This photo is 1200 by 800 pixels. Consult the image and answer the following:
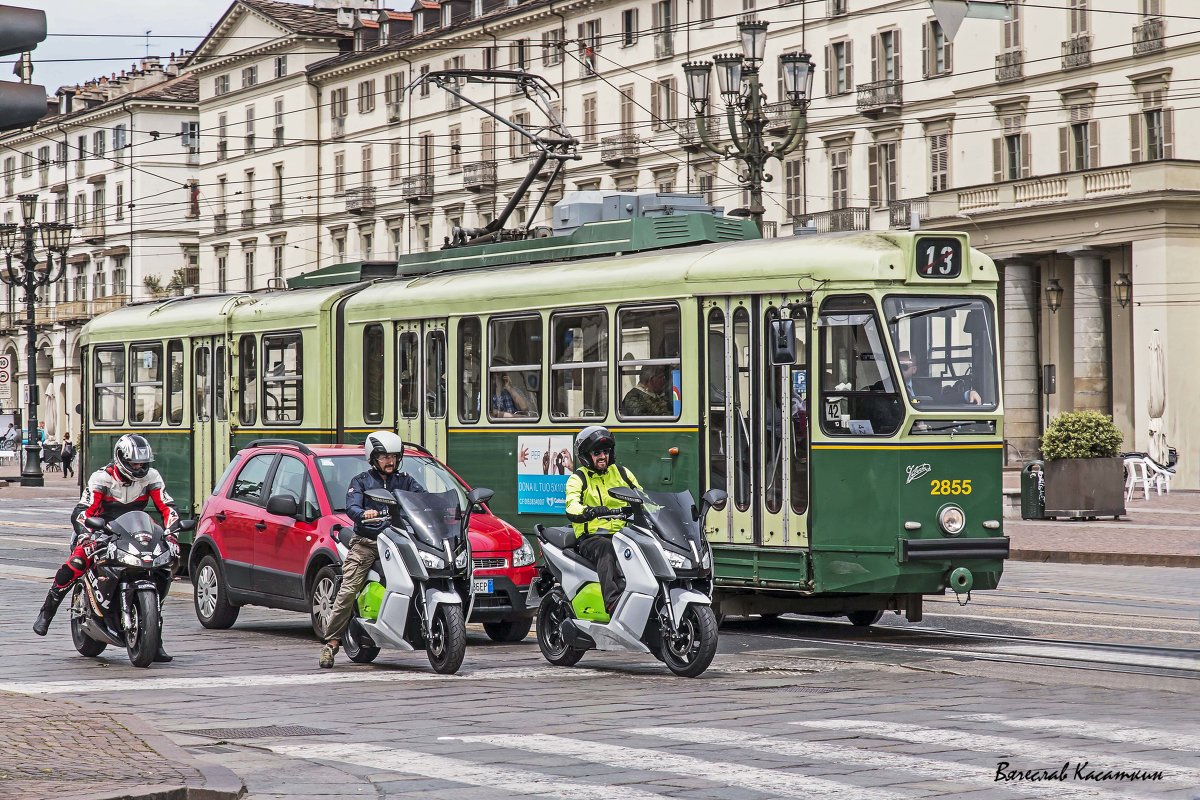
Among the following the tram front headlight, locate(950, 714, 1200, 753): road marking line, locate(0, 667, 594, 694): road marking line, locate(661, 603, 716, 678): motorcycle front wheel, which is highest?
the tram front headlight

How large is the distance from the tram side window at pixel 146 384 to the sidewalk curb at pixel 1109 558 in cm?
1042

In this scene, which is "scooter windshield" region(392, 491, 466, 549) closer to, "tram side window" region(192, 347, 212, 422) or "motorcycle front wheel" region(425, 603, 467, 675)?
"motorcycle front wheel" region(425, 603, 467, 675)

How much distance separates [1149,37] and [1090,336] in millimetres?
6997

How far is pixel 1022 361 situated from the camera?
48312 mm

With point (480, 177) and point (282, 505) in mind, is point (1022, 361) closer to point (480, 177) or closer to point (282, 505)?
point (480, 177)

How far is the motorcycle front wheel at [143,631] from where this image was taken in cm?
1245

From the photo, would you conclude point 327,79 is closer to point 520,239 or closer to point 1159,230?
point 1159,230

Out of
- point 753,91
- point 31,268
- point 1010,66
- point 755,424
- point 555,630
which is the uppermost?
point 1010,66

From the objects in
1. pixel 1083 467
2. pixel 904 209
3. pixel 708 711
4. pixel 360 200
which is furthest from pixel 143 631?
pixel 360 200

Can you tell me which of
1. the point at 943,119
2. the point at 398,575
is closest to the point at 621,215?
the point at 398,575

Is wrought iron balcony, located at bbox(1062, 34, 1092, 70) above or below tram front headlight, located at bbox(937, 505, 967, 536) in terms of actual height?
above

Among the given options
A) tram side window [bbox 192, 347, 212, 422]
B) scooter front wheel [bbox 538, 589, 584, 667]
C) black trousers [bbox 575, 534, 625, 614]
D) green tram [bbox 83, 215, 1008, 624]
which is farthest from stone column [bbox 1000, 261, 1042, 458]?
black trousers [bbox 575, 534, 625, 614]

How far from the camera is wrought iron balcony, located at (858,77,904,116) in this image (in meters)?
52.5

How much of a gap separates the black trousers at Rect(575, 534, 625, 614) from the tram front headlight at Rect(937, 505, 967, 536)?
9.73ft
